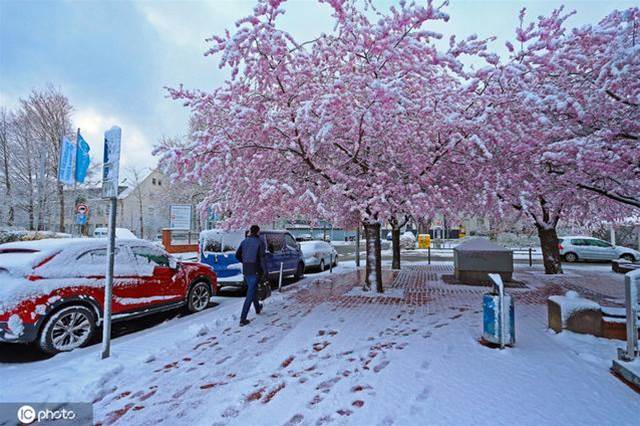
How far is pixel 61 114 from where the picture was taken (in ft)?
82.4

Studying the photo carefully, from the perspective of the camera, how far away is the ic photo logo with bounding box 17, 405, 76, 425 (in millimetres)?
3184

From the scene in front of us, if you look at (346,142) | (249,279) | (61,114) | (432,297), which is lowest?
(432,297)

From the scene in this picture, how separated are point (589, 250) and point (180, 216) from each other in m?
22.8

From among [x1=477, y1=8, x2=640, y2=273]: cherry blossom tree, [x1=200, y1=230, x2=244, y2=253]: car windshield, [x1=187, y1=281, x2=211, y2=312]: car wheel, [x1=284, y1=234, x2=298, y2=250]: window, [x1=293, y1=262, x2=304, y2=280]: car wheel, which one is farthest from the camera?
[x1=293, y1=262, x2=304, y2=280]: car wheel

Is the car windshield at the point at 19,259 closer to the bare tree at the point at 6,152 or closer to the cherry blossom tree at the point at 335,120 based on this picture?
the cherry blossom tree at the point at 335,120

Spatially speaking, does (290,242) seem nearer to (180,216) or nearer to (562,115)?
(562,115)

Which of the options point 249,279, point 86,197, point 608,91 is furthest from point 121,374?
point 86,197

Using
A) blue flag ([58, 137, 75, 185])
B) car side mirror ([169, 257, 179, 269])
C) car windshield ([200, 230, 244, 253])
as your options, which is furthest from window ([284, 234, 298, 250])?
blue flag ([58, 137, 75, 185])

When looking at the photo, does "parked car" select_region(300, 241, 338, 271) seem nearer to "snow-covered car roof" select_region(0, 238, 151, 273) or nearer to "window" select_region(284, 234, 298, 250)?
"window" select_region(284, 234, 298, 250)

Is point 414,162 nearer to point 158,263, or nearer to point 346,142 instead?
point 346,142

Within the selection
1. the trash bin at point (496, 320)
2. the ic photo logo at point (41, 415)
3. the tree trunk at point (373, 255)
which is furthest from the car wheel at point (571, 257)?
the ic photo logo at point (41, 415)

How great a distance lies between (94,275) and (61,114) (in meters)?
26.5

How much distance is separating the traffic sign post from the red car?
0.80 m

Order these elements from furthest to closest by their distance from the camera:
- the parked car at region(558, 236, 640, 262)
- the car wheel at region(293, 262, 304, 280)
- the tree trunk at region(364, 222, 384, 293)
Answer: the parked car at region(558, 236, 640, 262) < the car wheel at region(293, 262, 304, 280) < the tree trunk at region(364, 222, 384, 293)
